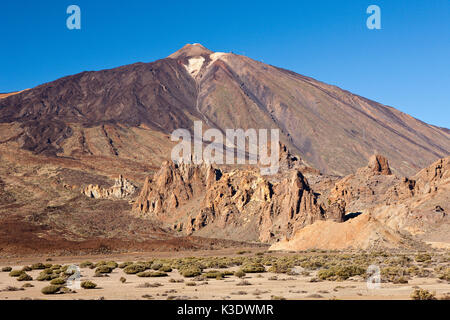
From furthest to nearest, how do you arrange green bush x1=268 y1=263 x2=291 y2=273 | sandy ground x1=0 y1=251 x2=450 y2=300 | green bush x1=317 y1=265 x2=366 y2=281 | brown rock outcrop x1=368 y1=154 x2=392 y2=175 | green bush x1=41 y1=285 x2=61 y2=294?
brown rock outcrop x1=368 y1=154 x2=392 y2=175 → green bush x1=268 y1=263 x2=291 y2=273 → green bush x1=317 y1=265 x2=366 y2=281 → green bush x1=41 y1=285 x2=61 y2=294 → sandy ground x1=0 y1=251 x2=450 y2=300

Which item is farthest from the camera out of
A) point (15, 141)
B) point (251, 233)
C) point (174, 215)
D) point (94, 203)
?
point (15, 141)

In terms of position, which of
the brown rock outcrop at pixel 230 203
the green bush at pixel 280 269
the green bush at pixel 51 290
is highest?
the brown rock outcrop at pixel 230 203

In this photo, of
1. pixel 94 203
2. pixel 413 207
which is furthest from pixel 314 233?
pixel 94 203

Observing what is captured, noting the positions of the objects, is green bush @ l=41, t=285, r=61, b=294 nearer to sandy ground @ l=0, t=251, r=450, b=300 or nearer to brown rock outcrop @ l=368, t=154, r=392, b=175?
sandy ground @ l=0, t=251, r=450, b=300

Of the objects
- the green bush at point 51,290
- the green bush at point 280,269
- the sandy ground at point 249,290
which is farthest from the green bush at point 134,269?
the green bush at point 51,290

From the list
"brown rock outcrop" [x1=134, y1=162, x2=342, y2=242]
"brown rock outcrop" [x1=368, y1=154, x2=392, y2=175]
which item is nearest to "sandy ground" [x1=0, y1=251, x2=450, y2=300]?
"brown rock outcrop" [x1=134, y1=162, x2=342, y2=242]

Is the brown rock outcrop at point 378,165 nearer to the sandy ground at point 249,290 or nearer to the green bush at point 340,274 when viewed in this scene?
the green bush at point 340,274

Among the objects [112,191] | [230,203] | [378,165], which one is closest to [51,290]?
[230,203]

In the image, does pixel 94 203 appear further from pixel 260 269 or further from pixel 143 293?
pixel 143 293

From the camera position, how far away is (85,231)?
8650 cm

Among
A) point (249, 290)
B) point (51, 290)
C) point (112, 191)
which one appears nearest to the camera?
point (51, 290)

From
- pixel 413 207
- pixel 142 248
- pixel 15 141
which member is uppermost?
pixel 15 141

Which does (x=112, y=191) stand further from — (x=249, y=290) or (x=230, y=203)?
(x=249, y=290)
